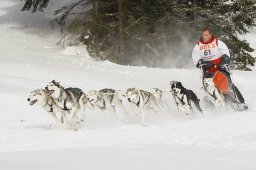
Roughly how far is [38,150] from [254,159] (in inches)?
119

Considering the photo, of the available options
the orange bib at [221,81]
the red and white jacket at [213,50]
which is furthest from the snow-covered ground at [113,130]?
the red and white jacket at [213,50]

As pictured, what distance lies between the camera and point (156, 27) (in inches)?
774

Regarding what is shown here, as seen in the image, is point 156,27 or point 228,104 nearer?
point 228,104

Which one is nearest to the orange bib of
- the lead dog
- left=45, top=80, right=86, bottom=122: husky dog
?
left=45, top=80, right=86, bottom=122: husky dog

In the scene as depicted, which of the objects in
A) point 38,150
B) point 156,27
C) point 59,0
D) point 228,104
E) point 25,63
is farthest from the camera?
point 59,0

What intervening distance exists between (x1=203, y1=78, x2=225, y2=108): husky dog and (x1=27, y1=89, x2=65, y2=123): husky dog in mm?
3152

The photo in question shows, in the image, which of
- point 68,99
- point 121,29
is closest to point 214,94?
point 68,99

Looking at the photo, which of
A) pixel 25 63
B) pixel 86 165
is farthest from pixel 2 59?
pixel 86 165

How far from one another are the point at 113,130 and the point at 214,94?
2.58 m

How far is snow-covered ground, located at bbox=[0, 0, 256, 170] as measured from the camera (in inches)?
232

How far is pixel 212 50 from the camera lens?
10.5 metres

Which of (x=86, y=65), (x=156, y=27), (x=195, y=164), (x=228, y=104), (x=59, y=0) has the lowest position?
(x=195, y=164)

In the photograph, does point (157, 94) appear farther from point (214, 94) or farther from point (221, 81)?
point (221, 81)

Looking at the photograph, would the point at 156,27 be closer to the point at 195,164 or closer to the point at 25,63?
the point at 25,63
